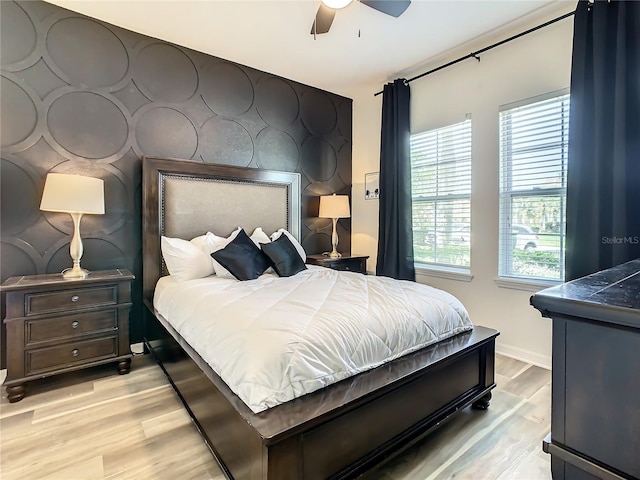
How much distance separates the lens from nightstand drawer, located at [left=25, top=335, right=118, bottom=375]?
7.54 ft

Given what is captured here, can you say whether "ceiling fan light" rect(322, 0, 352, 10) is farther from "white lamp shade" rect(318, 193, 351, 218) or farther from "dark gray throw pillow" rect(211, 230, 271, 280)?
"white lamp shade" rect(318, 193, 351, 218)

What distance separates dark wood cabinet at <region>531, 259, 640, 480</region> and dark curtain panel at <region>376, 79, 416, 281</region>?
2852 mm

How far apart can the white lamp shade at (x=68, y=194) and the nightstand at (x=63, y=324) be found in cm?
53

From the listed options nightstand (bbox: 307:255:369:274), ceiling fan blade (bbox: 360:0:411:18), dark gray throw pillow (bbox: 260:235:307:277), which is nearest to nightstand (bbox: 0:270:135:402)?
dark gray throw pillow (bbox: 260:235:307:277)

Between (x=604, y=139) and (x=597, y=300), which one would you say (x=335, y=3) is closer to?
(x=604, y=139)

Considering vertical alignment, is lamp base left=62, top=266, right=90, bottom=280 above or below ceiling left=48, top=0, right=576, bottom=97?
below

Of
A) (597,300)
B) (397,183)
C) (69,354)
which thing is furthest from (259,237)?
(597,300)

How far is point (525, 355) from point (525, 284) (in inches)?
24.8

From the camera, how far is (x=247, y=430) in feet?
4.14

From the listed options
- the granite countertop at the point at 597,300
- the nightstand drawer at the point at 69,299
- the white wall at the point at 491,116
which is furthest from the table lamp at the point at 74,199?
the white wall at the point at 491,116

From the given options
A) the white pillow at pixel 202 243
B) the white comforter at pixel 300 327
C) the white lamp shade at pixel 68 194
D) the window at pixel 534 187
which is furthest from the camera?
the white pillow at pixel 202 243

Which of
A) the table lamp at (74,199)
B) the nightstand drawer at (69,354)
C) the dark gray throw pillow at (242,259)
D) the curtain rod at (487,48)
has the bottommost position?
the nightstand drawer at (69,354)

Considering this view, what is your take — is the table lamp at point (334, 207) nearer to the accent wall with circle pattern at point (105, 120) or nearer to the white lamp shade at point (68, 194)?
the accent wall with circle pattern at point (105, 120)

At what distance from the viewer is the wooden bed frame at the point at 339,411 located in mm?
1233
